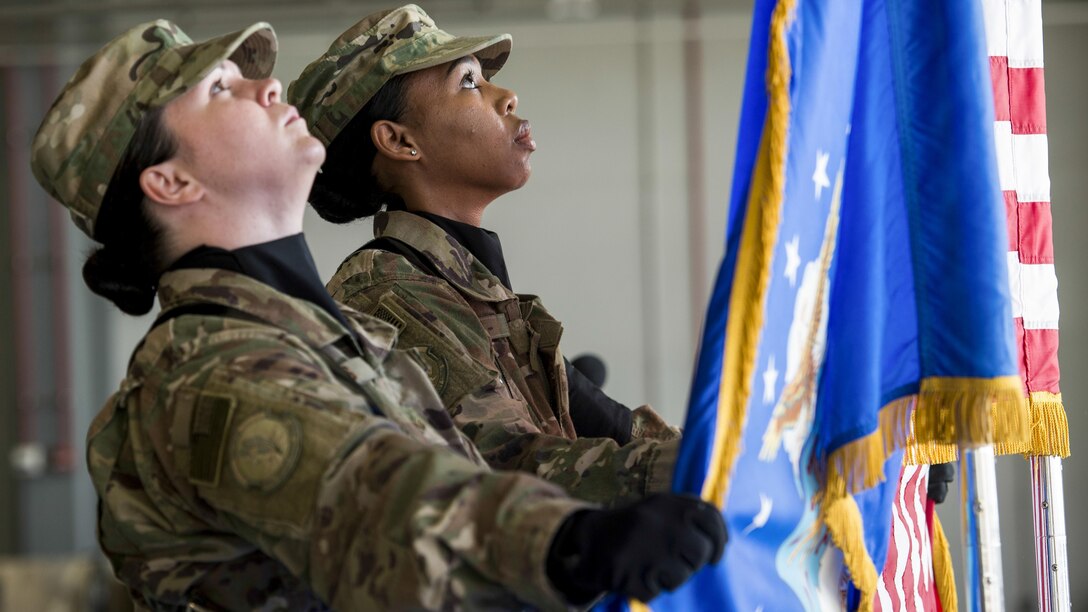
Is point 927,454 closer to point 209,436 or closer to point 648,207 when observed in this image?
point 209,436

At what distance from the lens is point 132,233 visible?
145cm

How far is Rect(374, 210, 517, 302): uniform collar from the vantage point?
1888 mm

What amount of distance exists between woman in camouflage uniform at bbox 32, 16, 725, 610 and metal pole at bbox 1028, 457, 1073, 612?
889mm

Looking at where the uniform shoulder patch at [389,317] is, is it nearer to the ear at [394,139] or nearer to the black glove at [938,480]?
the ear at [394,139]

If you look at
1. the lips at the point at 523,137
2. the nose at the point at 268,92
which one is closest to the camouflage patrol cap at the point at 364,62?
the lips at the point at 523,137

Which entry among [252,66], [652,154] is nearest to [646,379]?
[652,154]

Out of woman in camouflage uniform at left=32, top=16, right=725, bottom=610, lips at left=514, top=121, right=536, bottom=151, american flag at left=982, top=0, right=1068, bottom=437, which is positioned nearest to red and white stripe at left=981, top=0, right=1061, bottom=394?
american flag at left=982, top=0, right=1068, bottom=437

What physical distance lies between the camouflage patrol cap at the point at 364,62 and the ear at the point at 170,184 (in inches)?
25.3

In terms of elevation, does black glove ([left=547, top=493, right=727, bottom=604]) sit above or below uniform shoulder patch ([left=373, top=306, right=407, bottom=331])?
above

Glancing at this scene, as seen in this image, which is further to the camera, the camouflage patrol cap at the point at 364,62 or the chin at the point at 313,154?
the camouflage patrol cap at the point at 364,62

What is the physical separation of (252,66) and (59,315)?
4.21m

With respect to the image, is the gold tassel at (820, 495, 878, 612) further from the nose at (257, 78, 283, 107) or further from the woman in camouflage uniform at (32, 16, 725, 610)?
the nose at (257, 78, 283, 107)

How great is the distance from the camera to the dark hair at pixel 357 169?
6.70 feet

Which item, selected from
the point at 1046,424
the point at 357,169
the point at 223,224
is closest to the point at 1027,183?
the point at 1046,424
